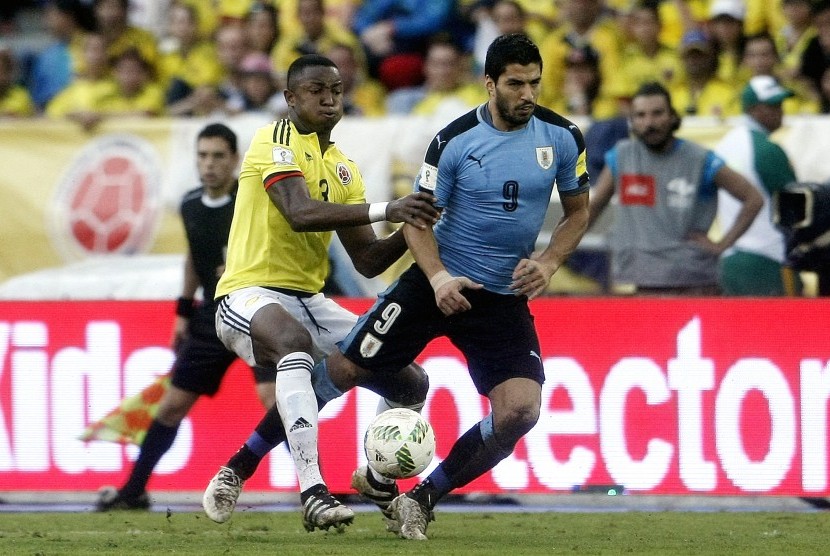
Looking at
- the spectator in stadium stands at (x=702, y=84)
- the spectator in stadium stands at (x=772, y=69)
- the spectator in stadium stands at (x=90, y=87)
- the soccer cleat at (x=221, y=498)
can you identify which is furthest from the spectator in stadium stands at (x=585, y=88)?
the soccer cleat at (x=221, y=498)

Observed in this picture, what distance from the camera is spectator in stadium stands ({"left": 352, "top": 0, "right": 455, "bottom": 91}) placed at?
13.2 meters

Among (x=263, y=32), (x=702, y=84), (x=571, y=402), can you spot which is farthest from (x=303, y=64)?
(x=263, y=32)

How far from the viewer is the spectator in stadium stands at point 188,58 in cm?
1350

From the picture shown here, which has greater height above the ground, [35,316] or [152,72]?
[152,72]

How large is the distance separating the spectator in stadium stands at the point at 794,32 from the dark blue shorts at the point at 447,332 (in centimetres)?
552

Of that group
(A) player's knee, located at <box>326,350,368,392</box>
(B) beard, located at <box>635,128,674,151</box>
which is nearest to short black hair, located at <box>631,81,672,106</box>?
(B) beard, located at <box>635,128,674,151</box>

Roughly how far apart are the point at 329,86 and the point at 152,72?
692cm

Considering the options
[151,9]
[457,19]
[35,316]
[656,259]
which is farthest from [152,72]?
[656,259]

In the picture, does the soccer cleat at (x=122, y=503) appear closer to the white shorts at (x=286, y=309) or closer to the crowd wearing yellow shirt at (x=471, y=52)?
the white shorts at (x=286, y=309)

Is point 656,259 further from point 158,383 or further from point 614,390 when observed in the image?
point 158,383

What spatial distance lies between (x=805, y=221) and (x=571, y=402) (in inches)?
73.6

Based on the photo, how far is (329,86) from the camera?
6980 mm

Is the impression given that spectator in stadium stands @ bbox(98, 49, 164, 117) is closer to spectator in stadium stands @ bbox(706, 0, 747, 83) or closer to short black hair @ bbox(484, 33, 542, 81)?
spectator in stadium stands @ bbox(706, 0, 747, 83)

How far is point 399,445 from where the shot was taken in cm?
686
